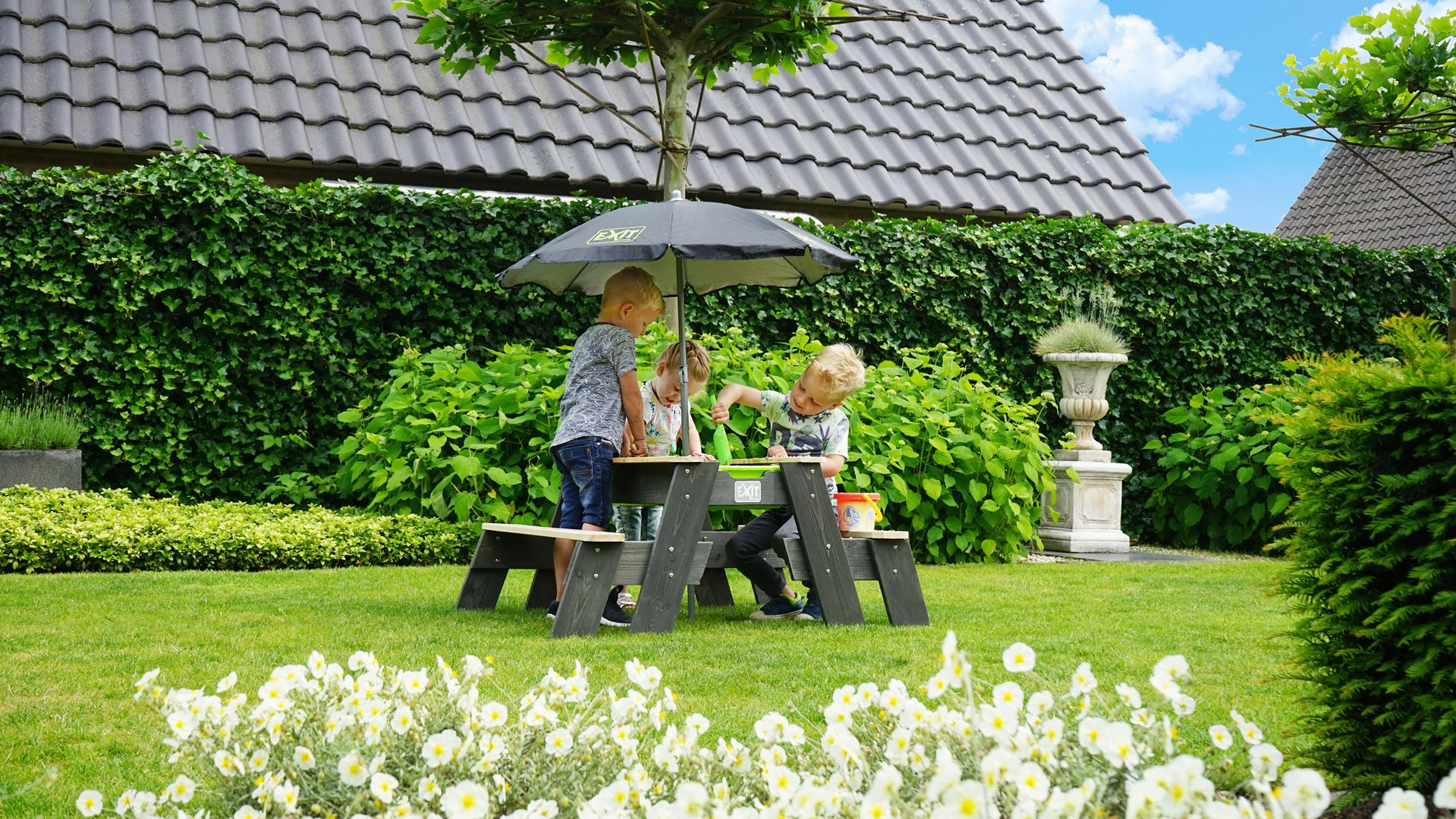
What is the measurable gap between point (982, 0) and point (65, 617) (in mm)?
13413

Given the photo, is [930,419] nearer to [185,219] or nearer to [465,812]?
[185,219]

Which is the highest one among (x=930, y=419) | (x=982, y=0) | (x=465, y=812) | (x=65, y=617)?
(x=982, y=0)

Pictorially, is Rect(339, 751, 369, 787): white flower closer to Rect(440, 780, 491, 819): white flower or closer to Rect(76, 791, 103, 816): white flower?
Rect(440, 780, 491, 819): white flower

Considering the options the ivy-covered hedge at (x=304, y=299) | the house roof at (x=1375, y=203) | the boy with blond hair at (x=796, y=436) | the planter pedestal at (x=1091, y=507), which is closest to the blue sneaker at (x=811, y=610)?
the boy with blond hair at (x=796, y=436)

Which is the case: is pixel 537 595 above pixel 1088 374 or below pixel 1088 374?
below

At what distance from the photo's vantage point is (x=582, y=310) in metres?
9.57

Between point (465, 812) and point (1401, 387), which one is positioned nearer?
point (465, 812)

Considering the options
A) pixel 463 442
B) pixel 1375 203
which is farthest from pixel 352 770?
pixel 1375 203

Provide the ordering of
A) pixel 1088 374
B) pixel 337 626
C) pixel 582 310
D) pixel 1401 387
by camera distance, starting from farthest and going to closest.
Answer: pixel 1088 374 → pixel 582 310 → pixel 337 626 → pixel 1401 387

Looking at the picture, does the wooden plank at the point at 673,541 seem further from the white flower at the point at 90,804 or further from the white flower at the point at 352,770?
the white flower at the point at 90,804

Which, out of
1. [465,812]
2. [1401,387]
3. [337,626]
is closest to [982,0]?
[337,626]

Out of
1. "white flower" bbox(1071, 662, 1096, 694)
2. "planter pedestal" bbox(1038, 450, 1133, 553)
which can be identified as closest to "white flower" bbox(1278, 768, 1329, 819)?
"white flower" bbox(1071, 662, 1096, 694)

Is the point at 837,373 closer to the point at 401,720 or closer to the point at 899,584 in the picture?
the point at 899,584

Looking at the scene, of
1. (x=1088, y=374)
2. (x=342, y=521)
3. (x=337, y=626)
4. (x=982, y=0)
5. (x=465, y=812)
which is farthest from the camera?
(x=982, y=0)
